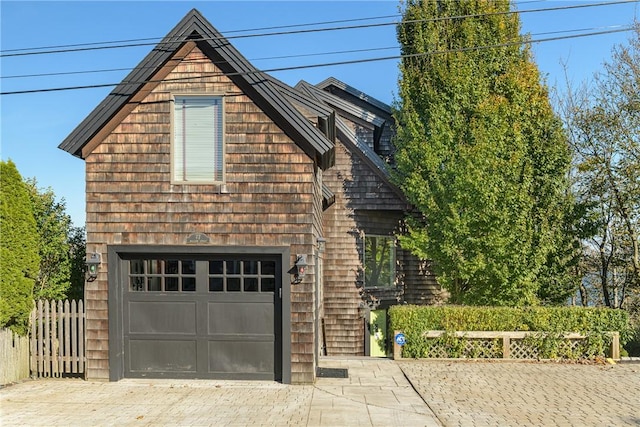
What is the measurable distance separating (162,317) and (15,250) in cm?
292

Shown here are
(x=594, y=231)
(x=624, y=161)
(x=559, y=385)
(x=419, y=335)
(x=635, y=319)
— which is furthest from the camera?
(x=635, y=319)

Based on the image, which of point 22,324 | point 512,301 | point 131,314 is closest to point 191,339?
point 131,314

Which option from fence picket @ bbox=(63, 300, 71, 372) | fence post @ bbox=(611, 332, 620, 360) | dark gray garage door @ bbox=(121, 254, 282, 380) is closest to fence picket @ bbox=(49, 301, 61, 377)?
fence picket @ bbox=(63, 300, 71, 372)

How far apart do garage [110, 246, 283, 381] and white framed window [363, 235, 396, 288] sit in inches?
232

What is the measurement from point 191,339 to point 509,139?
9133 millimetres

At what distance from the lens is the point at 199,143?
959cm

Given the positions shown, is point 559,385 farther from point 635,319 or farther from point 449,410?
point 635,319

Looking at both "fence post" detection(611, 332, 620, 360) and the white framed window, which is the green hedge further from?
the white framed window

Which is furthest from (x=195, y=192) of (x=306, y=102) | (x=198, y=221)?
(x=306, y=102)

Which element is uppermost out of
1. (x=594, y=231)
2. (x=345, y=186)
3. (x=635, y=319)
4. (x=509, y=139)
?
(x=509, y=139)

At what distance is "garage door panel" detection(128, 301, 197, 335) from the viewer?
31.4 ft

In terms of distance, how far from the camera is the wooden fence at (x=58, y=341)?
960cm

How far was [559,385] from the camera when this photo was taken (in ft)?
30.7

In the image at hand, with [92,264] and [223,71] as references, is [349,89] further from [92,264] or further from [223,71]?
[92,264]
